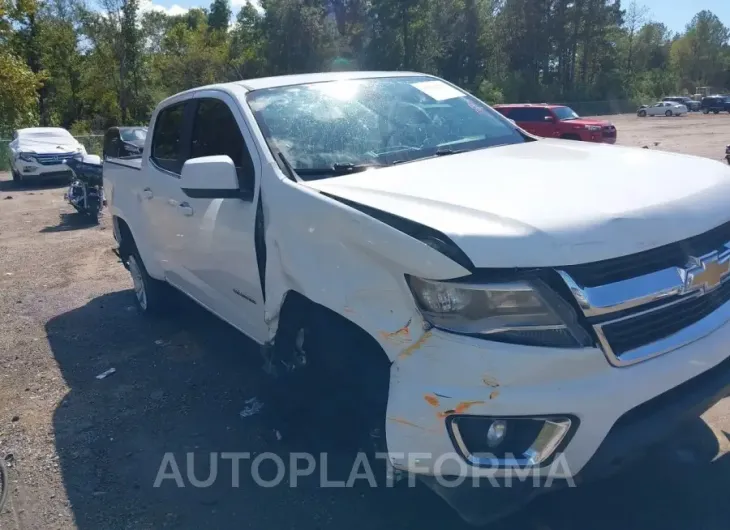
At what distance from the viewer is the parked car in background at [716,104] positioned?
5472cm

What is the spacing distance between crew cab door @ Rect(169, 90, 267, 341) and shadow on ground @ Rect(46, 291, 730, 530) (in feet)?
1.92

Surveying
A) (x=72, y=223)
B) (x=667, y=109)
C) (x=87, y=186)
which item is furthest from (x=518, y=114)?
(x=667, y=109)

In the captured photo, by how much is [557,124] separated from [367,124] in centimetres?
1939

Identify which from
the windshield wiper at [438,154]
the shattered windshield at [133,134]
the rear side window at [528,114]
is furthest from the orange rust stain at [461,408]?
the rear side window at [528,114]

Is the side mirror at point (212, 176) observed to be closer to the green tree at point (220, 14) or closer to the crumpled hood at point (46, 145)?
the crumpled hood at point (46, 145)

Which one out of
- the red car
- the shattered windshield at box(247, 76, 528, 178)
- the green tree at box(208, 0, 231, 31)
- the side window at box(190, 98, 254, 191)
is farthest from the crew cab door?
the green tree at box(208, 0, 231, 31)

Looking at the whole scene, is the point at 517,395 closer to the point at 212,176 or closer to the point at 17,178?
the point at 212,176

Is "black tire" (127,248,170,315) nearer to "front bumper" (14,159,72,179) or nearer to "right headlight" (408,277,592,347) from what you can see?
"right headlight" (408,277,592,347)

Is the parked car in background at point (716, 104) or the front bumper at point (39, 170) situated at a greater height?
the parked car in background at point (716, 104)

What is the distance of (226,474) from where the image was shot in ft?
11.5

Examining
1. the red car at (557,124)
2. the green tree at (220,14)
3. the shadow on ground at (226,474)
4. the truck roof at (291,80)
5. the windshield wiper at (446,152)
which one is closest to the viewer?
the shadow on ground at (226,474)

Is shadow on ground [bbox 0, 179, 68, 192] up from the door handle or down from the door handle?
down

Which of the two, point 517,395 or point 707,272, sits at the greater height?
point 707,272

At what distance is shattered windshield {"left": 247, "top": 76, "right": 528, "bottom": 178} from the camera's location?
11.4 ft
